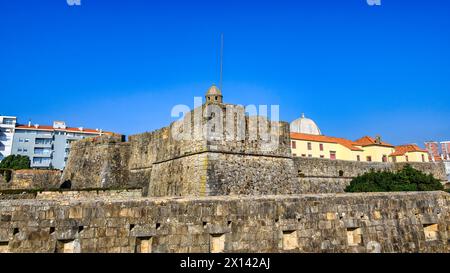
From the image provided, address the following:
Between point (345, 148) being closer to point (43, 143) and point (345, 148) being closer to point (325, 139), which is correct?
point (325, 139)

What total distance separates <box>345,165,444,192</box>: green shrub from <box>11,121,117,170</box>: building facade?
63708 millimetres

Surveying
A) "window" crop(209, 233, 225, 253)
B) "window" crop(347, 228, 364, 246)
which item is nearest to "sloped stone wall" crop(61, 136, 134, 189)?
"window" crop(209, 233, 225, 253)

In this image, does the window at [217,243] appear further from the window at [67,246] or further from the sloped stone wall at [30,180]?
the sloped stone wall at [30,180]

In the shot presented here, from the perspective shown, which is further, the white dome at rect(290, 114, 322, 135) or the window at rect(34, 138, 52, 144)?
the window at rect(34, 138, 52, 144)

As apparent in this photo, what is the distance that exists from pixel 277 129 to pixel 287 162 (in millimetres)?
2017

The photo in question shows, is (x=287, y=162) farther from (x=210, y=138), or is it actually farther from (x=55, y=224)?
(x=55, y=224)

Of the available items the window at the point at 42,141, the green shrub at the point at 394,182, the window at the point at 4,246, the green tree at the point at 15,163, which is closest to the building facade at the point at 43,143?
the window at the point at 42,141

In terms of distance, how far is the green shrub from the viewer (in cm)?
2642

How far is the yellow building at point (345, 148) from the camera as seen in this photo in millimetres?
46844

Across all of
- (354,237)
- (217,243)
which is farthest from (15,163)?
(354,237)

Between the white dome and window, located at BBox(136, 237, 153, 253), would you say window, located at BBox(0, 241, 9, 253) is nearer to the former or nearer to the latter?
window, located at BBox(136, 237, 153, 253)

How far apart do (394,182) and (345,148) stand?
22301 millimetres

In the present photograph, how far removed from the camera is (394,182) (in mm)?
27234
